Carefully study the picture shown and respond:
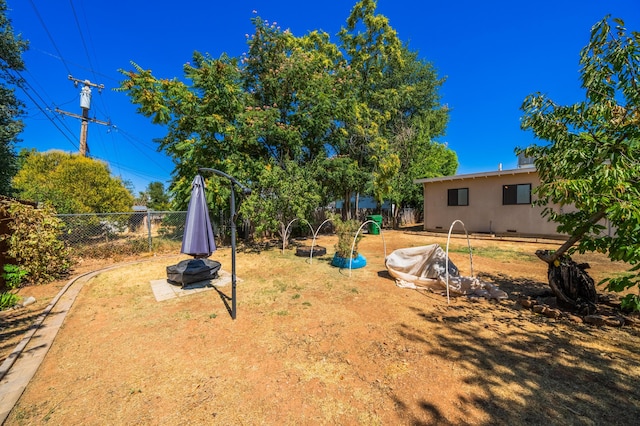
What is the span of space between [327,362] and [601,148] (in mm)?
4582

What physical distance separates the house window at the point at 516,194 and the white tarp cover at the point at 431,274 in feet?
31.9

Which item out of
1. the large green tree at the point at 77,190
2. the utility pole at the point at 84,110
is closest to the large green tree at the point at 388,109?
the large green tree at the point at 77,190

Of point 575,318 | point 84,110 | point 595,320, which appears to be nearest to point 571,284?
point 575,318

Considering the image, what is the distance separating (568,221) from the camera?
438 centimetres

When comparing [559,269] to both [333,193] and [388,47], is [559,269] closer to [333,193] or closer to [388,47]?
[333,193]

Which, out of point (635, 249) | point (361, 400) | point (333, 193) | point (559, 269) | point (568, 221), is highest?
point (333, 193)

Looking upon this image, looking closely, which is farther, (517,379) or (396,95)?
(396,95)

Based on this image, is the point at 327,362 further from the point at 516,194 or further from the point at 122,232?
the point at 516,194

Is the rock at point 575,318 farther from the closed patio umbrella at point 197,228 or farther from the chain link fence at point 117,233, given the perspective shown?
→ the chain link fence at point 117,233

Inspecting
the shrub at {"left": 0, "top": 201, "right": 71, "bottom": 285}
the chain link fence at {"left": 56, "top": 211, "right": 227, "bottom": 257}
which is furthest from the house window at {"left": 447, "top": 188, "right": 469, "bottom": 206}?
the shrub at {"left": 0, "top": 201, "right": 71, "bottom": 285}

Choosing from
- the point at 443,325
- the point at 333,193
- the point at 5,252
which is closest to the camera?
the point at 443,325

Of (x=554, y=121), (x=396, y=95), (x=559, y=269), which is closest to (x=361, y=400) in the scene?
(x=559, y=269)

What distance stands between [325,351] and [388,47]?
20970 millimetres

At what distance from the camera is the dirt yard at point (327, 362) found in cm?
233
